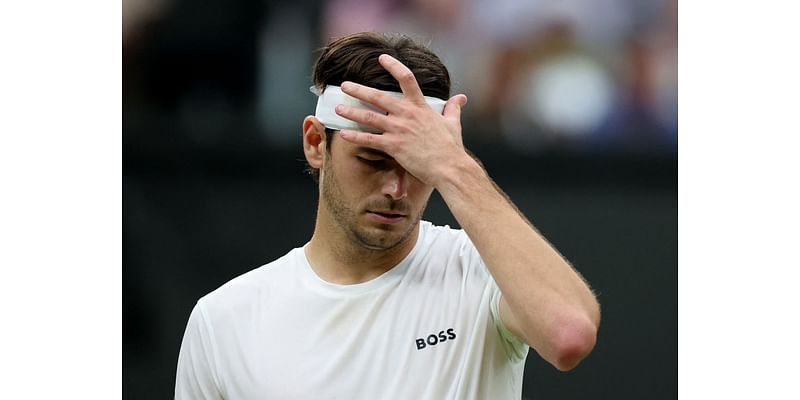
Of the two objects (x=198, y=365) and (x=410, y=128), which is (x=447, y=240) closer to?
(x=410, y=128)

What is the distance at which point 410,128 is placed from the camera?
198 centimetres

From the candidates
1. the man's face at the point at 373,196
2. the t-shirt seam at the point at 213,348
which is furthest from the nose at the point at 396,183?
the t-shirt seam at the point at 213,348

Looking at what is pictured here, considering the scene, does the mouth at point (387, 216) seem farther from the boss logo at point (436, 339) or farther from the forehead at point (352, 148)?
the boss logo at point (436, 339)

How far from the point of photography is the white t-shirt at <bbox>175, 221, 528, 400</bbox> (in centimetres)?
205

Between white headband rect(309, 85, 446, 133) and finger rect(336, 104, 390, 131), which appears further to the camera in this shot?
white headband rect(309, 85, 446, 133)

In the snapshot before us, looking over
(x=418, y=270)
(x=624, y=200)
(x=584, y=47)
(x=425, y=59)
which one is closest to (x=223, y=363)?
(x=418, y=270)

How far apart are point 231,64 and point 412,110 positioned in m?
2.42

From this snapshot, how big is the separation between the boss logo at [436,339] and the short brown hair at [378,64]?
51 centimetres

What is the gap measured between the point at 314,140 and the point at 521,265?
74 cm

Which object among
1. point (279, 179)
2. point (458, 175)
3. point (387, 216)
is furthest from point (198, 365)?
point (279, 179)

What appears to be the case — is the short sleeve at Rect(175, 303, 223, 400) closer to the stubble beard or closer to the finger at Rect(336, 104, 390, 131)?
the stubble beard

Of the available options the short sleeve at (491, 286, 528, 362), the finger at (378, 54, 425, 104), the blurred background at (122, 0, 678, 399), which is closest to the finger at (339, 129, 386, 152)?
the finger at (378, 54, 425, 104)

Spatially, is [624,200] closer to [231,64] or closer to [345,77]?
[231,64]

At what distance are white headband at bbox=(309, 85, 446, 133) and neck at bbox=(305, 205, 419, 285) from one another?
8.8 inches
